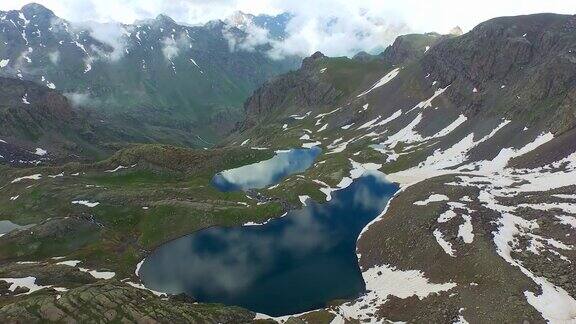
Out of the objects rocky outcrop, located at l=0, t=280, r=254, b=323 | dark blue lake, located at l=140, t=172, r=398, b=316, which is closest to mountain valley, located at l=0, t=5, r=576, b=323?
rocky outcrop, located at l=0, t=280, r=254, b=323

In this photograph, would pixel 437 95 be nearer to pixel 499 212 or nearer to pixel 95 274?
pixel 499 212

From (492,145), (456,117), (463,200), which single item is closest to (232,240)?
(463,200)

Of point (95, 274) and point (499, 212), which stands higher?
point (95, 274)

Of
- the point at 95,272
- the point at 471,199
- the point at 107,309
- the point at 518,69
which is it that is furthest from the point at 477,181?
the point at 95,272

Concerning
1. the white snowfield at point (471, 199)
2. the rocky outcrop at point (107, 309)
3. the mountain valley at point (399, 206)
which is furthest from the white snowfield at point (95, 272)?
the white snowfield at point (471, 199)

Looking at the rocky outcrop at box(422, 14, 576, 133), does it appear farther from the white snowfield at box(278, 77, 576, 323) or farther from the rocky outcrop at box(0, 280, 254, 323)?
the rocky outcrop at box(0, 280, 254, 323)

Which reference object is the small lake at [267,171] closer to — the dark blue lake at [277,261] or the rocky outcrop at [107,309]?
the dark blue lake at [277,261]

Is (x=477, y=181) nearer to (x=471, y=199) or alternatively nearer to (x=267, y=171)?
(x=471, y=199)
